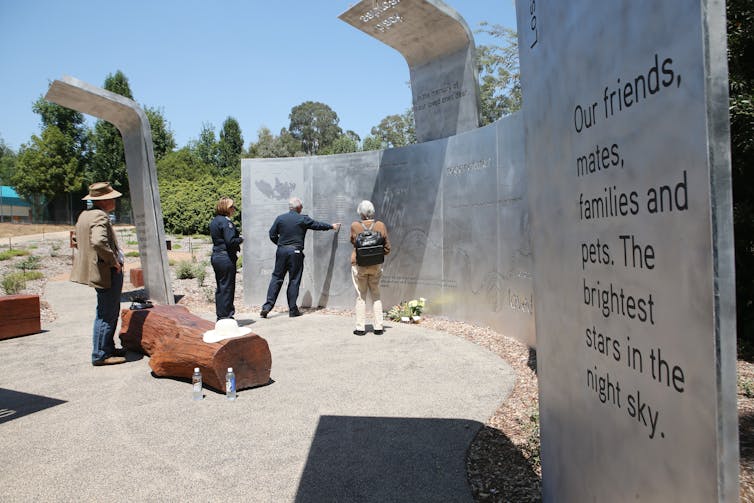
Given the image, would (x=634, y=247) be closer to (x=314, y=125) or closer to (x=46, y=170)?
(x=46, y=170)

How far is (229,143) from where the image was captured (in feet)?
191

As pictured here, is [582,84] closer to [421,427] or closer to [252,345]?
[421,427]

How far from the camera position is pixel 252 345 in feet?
15.2

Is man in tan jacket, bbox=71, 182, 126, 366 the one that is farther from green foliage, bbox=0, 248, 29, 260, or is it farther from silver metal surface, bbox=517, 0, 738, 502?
green foliage, bbox=0, 248, 29, 260

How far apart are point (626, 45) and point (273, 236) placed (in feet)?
25.1

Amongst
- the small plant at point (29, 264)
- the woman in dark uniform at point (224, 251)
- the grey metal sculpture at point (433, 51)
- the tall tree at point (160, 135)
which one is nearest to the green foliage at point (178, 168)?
the tall tree at point (160, 135)

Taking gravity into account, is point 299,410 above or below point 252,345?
below

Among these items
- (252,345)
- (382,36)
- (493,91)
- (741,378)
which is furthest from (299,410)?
(493,91)

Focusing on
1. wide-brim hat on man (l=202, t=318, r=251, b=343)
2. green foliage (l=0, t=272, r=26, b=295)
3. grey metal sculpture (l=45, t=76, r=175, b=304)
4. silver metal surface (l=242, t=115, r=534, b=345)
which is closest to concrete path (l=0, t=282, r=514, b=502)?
wide-brim hat on man (l=202, t=318, r=251, b=343)

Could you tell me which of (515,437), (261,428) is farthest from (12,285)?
(515,437)

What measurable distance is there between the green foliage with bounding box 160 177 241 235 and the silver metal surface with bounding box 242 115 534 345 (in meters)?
21.3

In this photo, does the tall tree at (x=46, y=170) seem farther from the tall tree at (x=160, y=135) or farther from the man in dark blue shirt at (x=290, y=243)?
the man in dark blue shirt at (x=290, y=243)

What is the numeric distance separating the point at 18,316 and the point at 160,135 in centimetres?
4968

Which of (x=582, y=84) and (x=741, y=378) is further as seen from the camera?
(x=741, y=378)
